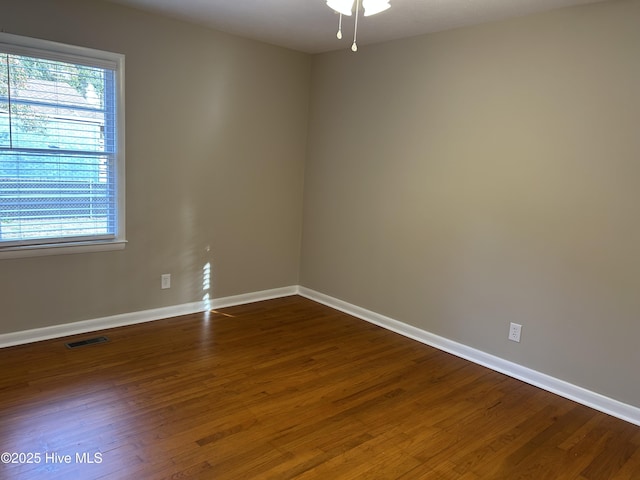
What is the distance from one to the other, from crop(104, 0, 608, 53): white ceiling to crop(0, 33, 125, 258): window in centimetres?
61

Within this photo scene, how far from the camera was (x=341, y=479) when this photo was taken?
2.06 m

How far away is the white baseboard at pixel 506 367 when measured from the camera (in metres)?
2.76

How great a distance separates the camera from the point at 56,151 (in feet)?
10.5

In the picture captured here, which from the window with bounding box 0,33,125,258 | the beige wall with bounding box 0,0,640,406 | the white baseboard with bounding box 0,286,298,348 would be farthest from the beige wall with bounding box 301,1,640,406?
the window with bounding box 0,33,125,258

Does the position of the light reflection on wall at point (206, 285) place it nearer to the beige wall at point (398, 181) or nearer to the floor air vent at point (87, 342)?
the beige wall at point (398, 181)

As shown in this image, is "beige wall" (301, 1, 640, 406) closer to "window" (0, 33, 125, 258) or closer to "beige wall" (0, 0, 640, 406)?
"beige wall" (0, 0, 640, 406)

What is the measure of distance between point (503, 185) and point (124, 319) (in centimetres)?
299

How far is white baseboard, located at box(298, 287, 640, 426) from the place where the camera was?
2.76 meters

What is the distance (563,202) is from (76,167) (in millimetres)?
3244

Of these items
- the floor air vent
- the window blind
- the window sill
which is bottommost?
the floor air vent

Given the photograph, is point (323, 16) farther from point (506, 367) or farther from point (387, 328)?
point (506, 367)

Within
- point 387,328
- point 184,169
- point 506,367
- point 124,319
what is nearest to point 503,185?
point 506,367

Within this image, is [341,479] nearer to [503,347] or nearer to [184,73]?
[503,347]

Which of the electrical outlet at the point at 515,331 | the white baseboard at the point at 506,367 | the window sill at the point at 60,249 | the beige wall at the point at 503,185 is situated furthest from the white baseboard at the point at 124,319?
the electrical outlet at the point at 515,331
